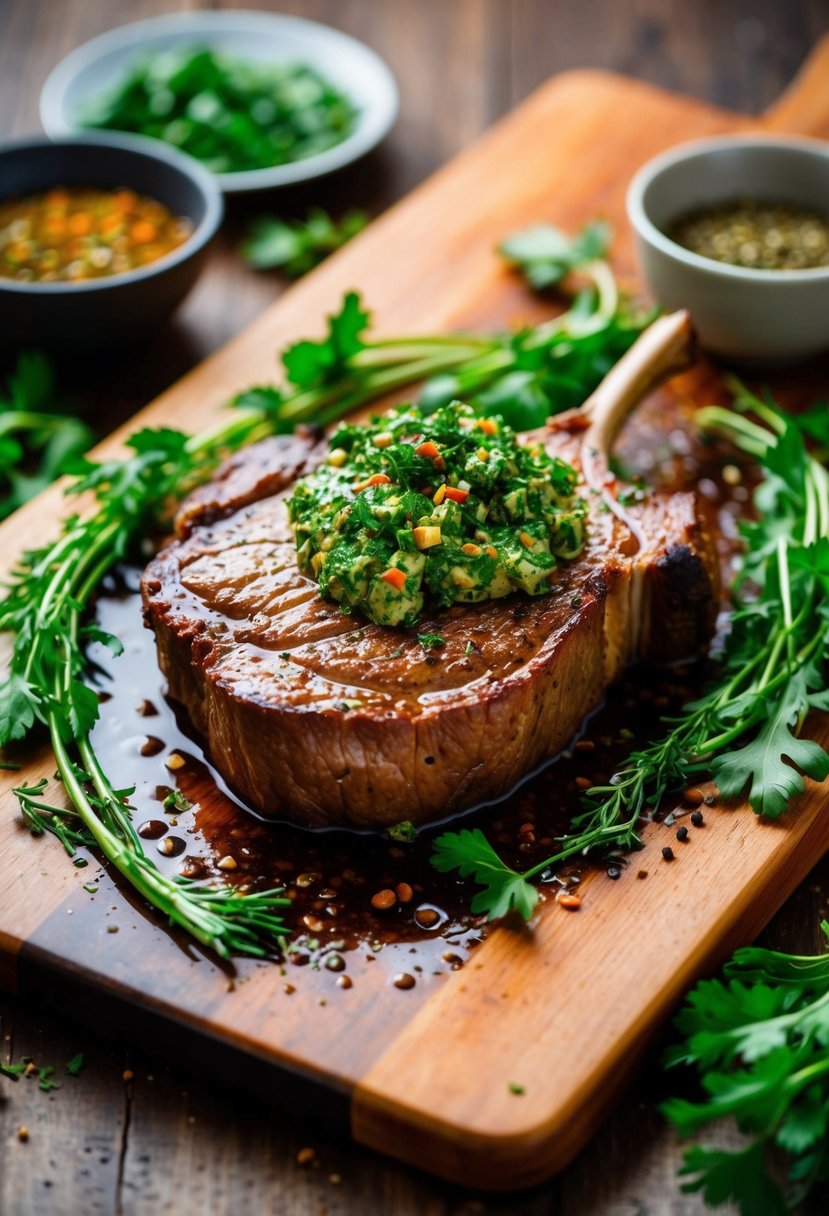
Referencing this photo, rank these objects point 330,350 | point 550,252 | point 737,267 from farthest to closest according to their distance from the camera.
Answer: point 550,252
point 737,267
point 330,350

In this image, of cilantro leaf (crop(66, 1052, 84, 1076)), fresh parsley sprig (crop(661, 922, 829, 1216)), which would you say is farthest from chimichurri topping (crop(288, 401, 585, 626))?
cilantro leaf (crop(66, 1052, 84, 1076))

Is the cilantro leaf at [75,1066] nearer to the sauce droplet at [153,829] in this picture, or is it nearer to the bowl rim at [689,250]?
the sauce droplet at [153,829]

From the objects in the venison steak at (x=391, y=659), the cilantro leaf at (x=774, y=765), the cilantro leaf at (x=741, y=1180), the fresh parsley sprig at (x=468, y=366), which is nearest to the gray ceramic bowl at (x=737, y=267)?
the fresh parsley sprig at (x=468, y=366)

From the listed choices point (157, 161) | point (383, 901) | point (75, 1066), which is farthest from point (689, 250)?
point (75, 1066)

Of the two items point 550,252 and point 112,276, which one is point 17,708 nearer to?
point 112,276

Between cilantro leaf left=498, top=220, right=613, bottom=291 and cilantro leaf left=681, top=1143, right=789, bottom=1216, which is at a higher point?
cilantro leaf left=498, top=220, right=613, bottom=291

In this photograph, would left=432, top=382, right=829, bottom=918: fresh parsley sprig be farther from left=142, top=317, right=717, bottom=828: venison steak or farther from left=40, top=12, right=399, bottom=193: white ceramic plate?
left=40, top=12, right=399, bottom=193: white ceramic plate

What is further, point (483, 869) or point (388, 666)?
point (388, 666)
